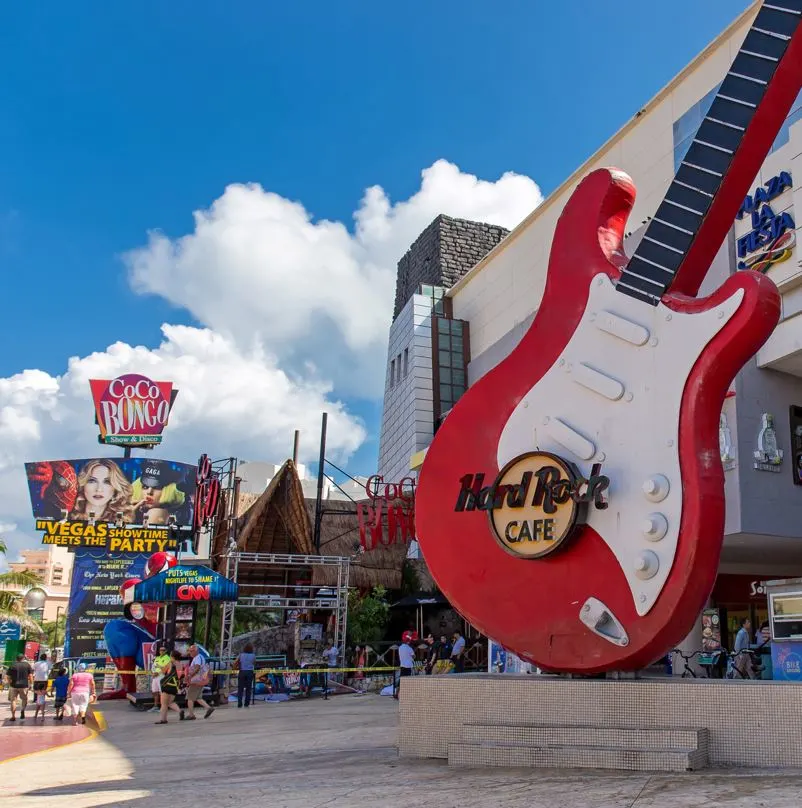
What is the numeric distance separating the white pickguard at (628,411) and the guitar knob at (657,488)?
0.07 ft

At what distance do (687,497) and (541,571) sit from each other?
5.92ft

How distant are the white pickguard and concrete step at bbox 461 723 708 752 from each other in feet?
3.47

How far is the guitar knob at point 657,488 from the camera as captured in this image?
7.71 meters

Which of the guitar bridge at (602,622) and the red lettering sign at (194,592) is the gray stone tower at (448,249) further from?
the guitar bridge at (602,622)

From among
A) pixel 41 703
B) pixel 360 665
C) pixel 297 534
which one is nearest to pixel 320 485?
pixel 297 534

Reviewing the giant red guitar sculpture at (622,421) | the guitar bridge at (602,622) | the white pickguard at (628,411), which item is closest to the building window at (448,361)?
the giant red guitar sculpture at (622,421)

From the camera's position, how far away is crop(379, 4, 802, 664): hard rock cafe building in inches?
646

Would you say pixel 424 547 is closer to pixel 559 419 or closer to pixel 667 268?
pixel 559 419

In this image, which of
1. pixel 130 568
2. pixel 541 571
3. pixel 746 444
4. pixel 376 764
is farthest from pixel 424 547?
pixel 130 568

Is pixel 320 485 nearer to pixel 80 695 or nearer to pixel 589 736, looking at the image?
pixel 80 695

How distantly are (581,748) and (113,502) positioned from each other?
2770 cm

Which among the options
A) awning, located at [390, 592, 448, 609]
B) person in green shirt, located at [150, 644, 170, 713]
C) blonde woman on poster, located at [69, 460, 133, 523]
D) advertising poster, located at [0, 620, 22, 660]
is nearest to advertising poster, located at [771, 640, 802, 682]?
person in green shirt, located at [150, 644, 170, 713]

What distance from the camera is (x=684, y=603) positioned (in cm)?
745

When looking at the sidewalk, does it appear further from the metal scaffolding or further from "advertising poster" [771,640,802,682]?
"advertising poster" [771,640,802,682]
